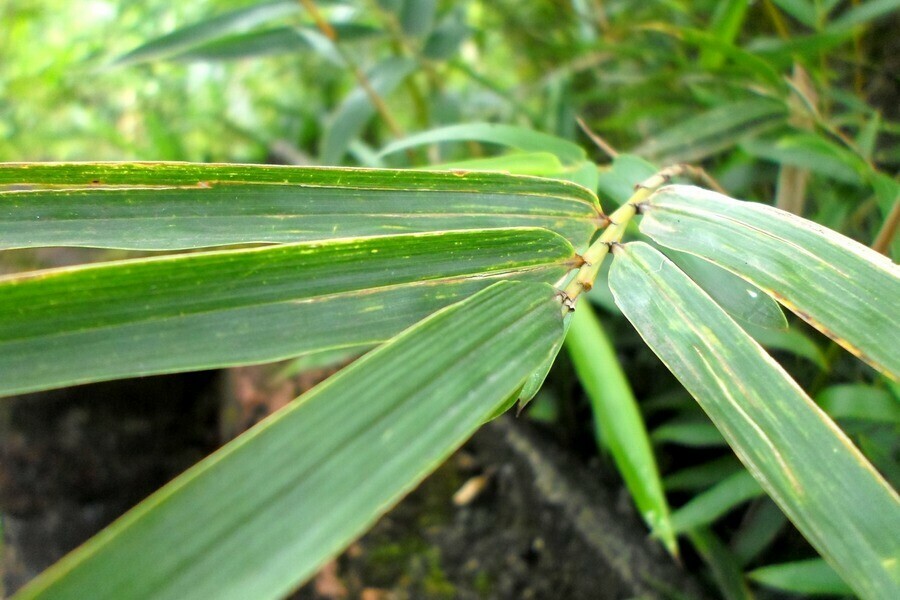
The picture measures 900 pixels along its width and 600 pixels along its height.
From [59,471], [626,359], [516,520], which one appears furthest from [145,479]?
[626,359]

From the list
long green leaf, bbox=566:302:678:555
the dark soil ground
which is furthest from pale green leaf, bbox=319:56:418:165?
long green leaf, bbox=566:302:678:555

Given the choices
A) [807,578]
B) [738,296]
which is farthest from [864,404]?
[738,296]

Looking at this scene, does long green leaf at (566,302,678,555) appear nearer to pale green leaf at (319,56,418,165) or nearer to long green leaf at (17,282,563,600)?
long green leaf at (17,282,563,600)

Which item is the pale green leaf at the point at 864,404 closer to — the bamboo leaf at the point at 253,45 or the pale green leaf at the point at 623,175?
the pale green leaf at the point at 623,175

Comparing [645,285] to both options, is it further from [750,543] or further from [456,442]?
[750,543]

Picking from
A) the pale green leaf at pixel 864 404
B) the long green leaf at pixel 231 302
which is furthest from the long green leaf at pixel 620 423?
the long green leaf at pixel 231 302
